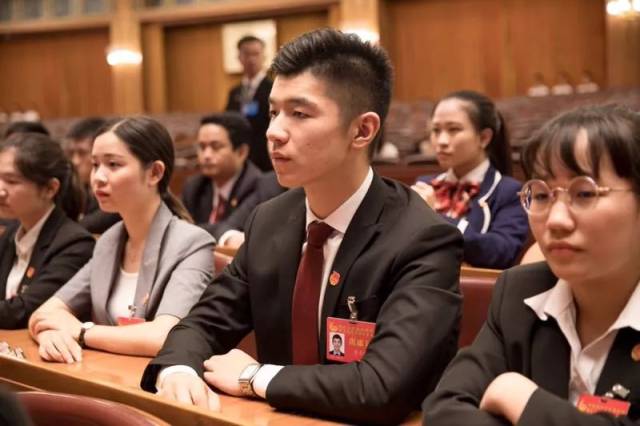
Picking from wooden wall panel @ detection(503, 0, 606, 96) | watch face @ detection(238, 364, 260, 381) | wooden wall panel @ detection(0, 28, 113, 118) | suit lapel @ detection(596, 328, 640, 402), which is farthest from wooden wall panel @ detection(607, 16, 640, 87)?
suit lapel @ detection(596, 328, 640, 402)

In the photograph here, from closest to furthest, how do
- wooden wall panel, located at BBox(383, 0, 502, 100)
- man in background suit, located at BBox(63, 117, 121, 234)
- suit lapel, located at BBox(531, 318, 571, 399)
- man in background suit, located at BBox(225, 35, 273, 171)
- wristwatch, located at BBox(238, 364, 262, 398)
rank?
1. suit lapel, located at BBox(531, 318, 571, 399)
2. wristwatch, located at BBox(238, 364, 262, 398)
3. man in background suit, located at BBox(63, 117, 121, 234)
4. man in background suit, located at BBox(225, 35, 273, 171)
5. wooden wall panel, located at BBox(383, 0, 502, 100)

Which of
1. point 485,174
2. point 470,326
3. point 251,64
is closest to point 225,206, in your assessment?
point 485,174

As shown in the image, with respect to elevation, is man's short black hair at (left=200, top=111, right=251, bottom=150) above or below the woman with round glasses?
above

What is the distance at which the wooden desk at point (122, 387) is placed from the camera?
141 cm

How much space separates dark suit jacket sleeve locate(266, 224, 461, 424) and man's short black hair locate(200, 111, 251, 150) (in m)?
2.77

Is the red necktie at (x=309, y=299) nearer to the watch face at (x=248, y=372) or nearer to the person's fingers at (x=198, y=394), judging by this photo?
the watch face at (x=248, y=372)

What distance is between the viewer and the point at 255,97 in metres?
5.56

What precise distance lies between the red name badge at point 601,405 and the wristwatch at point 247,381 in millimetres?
663

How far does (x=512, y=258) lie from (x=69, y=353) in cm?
166

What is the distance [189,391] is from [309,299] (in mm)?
329

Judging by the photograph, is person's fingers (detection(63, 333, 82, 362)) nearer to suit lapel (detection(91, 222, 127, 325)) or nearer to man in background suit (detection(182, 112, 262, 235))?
suit lapel (detection(91, 222, 127, 325))

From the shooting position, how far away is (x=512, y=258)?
9.76ft

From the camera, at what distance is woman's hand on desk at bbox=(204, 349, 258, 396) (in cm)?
167

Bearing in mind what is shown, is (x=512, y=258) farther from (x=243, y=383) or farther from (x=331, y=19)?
(x=331, y=19)
